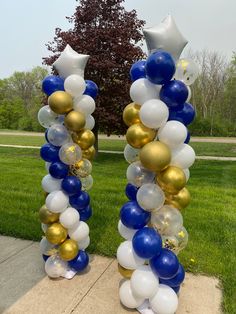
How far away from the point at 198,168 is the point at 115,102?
350 cm

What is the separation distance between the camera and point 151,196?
2.85m

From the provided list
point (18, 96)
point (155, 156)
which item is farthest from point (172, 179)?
point (18, 96)

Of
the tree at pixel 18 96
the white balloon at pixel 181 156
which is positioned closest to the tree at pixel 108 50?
the white balloon at pixel 181 156

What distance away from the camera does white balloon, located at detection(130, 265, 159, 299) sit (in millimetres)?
2906

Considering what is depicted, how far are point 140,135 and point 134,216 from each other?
0.72m

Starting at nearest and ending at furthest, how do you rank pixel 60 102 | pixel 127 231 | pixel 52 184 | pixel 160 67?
pixel 160 67, pixel 127 231, pixel 60 102, pixel 52 184

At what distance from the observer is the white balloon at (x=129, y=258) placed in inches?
118

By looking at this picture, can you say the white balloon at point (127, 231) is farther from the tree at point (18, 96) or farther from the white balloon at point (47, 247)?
the tree at point (18, 96)

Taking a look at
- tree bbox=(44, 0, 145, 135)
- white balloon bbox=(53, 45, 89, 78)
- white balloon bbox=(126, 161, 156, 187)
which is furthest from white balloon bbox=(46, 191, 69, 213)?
tree bbox=(44, 0, 145, 135)

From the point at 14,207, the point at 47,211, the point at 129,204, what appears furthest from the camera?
the point at 14,207

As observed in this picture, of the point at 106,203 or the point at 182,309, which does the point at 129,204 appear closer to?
the point at 182,309

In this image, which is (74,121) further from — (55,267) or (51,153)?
(55,267)

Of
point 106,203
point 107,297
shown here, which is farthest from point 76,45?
point 107,297

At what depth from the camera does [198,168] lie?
1097cm
